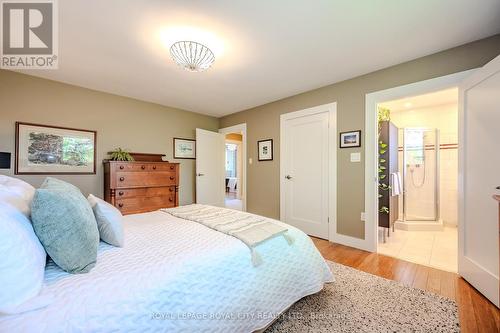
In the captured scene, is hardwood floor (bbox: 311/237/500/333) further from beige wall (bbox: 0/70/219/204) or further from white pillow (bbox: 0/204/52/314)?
beige wall (bbox: 0/70/219/204)

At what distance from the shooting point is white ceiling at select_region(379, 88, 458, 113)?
355 cm

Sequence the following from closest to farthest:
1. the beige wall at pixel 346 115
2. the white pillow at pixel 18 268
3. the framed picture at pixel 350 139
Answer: the white pillow at pixel 18 268 → the beige wall at pixel 346 115 → the framed picture at pixel 350 139

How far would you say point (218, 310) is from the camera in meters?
1.08

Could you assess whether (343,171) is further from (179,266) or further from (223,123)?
(223,123)

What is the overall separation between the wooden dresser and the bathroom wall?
171 inches

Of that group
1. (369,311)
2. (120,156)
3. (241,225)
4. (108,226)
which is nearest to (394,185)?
(369,311)

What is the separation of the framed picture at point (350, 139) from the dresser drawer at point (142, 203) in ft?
9.42

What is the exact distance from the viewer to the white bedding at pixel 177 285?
0.78m

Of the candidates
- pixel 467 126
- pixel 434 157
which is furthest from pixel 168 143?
pixel 434 157

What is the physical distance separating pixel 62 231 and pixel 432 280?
288cm

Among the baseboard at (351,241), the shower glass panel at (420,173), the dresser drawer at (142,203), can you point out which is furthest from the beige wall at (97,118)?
the shower glass panel at (420,173)

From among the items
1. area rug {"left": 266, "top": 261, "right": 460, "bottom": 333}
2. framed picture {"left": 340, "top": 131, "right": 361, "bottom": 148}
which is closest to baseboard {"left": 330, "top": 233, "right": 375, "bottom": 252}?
area rug {"left": 266, "top": 261, "right": 460, "bottom": 333}

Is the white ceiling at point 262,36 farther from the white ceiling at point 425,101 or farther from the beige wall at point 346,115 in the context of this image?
the white ceiling at point 425,101

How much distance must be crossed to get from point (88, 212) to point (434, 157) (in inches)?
203
